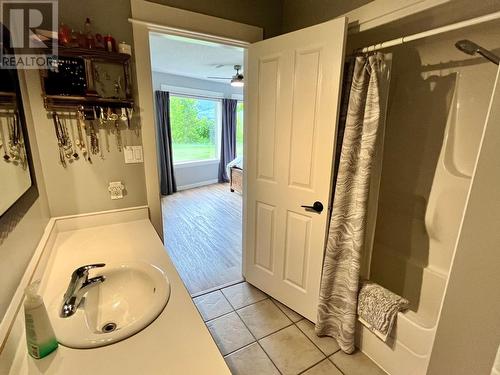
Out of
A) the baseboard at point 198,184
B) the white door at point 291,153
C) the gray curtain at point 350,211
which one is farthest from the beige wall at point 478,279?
the baseboard at point 198,184

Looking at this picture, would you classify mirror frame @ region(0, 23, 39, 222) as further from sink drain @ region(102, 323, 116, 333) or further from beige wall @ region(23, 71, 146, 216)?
sink drain @ region(102, 323, 116, 333)

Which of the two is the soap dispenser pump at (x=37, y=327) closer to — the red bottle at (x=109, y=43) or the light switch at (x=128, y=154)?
the light switch at (x=128, y=154)

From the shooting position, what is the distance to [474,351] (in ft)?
2.84

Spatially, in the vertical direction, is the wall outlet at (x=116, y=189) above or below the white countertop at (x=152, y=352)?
above

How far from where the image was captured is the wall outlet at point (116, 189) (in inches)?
66.0

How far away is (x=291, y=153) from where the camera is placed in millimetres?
1811

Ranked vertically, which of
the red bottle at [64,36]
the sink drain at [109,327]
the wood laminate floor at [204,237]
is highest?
the red bottle at [64,36]

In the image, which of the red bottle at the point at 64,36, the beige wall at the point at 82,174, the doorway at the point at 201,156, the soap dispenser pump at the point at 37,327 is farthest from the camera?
the doorway at the point at 201,156

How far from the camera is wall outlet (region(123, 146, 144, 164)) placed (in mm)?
1686

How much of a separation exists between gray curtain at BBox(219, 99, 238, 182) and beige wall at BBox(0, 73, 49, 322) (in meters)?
4.93

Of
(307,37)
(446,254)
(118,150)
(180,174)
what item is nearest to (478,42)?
(307,37)

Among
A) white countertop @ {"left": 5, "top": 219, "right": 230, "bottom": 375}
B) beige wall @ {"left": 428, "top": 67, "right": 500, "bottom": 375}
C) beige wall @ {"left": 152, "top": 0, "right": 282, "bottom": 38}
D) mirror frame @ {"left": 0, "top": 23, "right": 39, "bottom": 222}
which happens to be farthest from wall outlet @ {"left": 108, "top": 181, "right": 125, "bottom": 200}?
beige wall @ {"left": 428, "top": 67, "right": 500, "bottom": 375}

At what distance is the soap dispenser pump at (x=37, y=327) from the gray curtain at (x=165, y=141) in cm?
475

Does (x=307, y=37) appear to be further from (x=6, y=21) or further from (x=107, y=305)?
(x=107, y=305)
